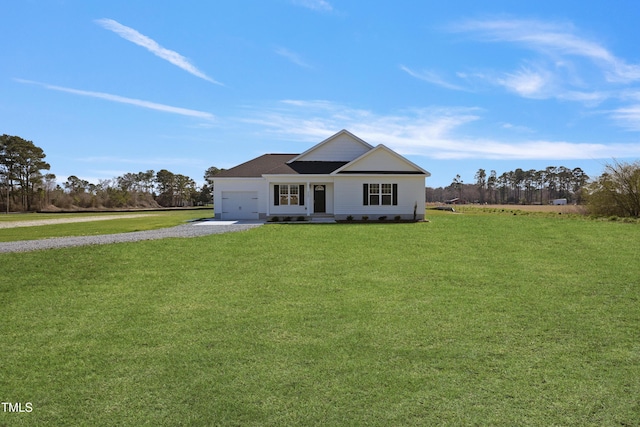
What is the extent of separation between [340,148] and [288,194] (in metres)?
5.17

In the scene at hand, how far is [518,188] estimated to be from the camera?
117 m

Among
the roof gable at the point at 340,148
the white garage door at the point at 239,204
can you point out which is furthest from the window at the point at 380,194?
the white garage door at the point at 239,204

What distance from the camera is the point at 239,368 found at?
494 cm

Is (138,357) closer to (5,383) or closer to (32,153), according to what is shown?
(5,383)

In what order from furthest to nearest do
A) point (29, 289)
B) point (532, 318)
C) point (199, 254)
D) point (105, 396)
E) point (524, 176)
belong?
point (524, 176) < point (199, 254) < point (29, 289) < point (532, 318) < point (105, 396)

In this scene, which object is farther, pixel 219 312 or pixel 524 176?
pixel 524 176

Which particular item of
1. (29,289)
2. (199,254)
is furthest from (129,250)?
(29,289)

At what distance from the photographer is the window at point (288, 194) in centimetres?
2677

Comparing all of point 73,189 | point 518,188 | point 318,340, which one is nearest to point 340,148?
point 318,340

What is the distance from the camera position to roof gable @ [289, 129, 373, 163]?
28.5m

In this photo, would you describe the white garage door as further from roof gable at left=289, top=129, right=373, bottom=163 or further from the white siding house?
roof gable at left=289, top=129, right=373, bottom=163

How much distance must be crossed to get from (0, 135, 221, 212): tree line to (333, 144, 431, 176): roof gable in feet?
81.3

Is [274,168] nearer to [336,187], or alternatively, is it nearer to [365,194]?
[336,187]

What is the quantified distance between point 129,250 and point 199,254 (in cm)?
215
